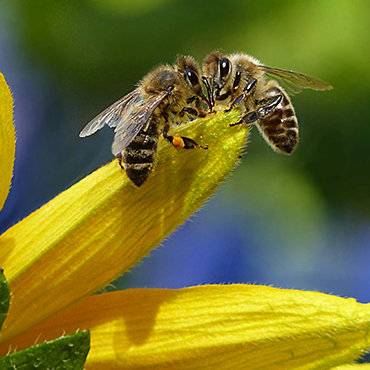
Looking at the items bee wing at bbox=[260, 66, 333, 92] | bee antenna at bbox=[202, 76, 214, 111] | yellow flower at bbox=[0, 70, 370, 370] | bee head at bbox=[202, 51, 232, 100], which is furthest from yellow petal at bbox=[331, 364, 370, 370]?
bee wing at bbox=[260, 66, 333, 92]

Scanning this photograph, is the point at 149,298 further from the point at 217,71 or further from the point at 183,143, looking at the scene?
the point at 217,71

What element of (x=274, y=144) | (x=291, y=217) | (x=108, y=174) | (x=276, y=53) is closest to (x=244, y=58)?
(x=274, y=144)

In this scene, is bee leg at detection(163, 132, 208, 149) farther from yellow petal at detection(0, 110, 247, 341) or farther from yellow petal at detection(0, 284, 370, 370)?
Result: yellow petal at detection(0, 284, 370, 370)

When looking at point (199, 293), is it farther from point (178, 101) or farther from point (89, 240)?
point (178, 101)

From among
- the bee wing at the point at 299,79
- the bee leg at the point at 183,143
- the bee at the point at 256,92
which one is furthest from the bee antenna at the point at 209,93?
the bee wing at the point at 299,79

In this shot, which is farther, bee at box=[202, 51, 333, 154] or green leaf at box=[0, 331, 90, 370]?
bee at box=[202, 51, 333, 154]
